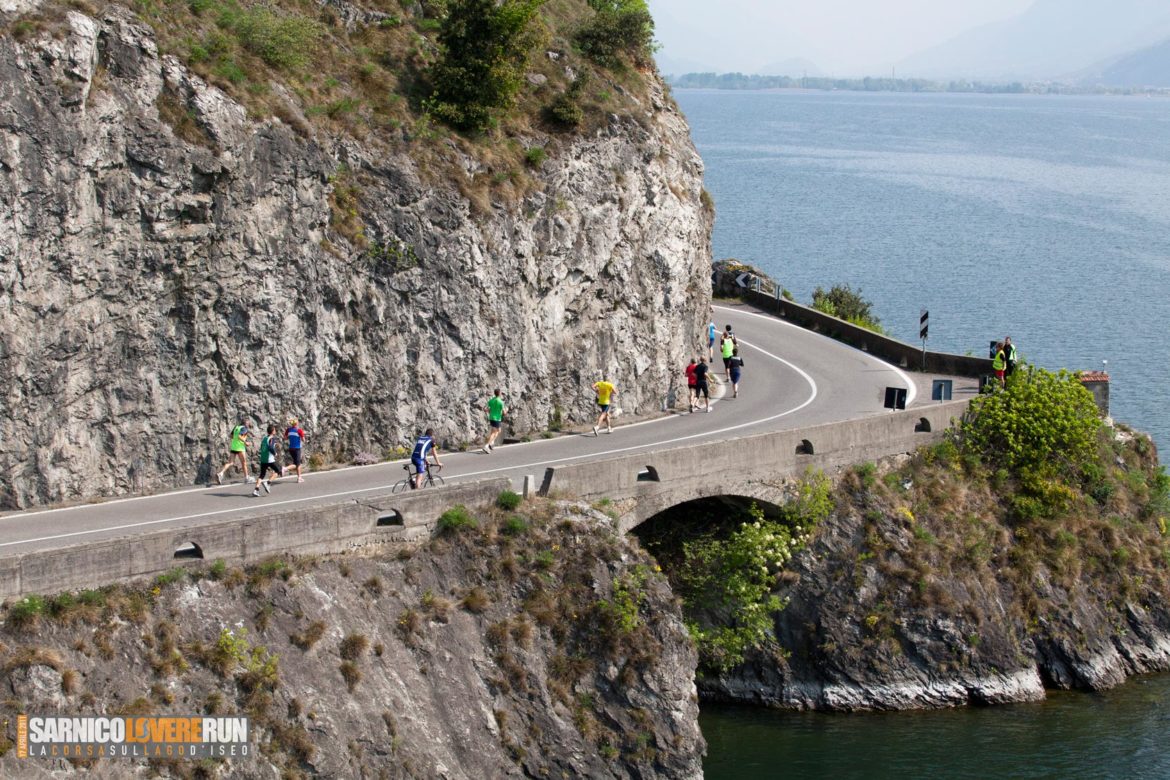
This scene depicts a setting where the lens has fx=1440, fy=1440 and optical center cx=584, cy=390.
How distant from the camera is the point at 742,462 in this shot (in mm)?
32344

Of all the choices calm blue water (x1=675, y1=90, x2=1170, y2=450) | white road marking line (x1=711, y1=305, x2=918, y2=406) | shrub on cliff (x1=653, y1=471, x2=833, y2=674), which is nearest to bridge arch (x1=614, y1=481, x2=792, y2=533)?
shrub on cliff (x1=653, y1=471, x2=833, y2=674)

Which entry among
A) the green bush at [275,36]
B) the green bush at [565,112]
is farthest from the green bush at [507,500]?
the green bush at [565,112]

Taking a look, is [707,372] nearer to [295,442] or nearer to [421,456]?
[421,456]

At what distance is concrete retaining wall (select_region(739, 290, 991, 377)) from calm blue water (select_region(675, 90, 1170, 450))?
1267cm

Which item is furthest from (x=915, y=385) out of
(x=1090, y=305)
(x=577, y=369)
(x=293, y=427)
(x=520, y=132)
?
(x=1090, y=305)

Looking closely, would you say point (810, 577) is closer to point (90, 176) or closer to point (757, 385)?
point (757, 385)

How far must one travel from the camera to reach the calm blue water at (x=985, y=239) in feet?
227

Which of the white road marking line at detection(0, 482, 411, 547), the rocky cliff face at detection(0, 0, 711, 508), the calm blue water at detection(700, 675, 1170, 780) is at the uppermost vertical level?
the rocky cliff face at detection(0, 0, 711, 508)

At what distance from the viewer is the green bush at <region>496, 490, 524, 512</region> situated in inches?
1110

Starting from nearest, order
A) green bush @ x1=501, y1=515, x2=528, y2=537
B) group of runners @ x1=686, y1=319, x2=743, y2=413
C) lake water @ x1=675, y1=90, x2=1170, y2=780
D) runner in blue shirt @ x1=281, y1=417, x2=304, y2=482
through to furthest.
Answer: green bush @ x1=501, y1=515, x2=528, y2=537
runner in blue shirt @ x1=281, y1=417, x2=304, y2=482
lake water @ x1=675, y1=90, x2=1170, y2=780
group of runners @ x1=686, y1=319, x2=743, y2=413

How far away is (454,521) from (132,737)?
7.65 meters

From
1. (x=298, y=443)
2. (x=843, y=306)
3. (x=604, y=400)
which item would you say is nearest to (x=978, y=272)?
(x=843, y=306)

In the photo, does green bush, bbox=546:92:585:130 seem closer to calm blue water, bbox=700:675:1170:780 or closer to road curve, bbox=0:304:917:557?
road curve, bbox=0:304:917:557

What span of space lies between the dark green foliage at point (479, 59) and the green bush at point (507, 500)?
440 inches
